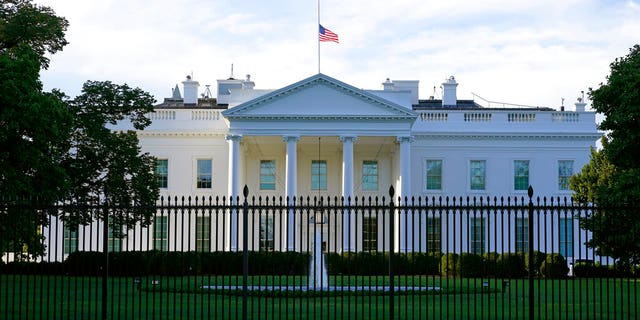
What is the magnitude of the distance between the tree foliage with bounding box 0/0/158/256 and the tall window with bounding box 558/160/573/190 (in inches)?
903

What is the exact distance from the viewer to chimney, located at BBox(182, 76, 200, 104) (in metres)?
55.3

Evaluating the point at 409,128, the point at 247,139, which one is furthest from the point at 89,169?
the point at 409,128

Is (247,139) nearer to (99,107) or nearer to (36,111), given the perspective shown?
(99,107)

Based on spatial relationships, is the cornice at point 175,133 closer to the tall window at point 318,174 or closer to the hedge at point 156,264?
the tall window at point 318,174

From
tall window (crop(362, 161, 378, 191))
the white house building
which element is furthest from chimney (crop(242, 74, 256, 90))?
tall window (crop(362, 161, 378, 191))

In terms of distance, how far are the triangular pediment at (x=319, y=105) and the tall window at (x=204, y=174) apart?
16.8 ft

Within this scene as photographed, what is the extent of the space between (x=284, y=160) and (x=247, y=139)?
11.5 ft

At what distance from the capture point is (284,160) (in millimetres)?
50625

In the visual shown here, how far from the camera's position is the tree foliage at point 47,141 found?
20.0 m

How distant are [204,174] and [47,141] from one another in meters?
25.3

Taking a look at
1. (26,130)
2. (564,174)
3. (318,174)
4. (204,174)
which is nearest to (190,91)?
(204,174)

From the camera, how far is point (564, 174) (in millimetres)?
50125

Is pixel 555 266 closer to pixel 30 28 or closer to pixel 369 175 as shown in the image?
pixel 30 28

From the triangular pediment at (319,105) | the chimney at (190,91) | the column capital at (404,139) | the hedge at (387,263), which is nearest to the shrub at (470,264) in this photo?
the hedge at (387,263)
